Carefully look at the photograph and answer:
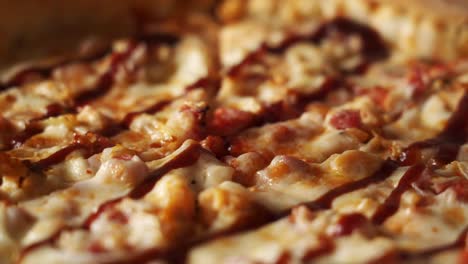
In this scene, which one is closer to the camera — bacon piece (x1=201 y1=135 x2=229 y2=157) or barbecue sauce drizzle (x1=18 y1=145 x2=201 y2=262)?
barbecue sauce drizzle (x1=18 y1=145 x2=201 y2=262)

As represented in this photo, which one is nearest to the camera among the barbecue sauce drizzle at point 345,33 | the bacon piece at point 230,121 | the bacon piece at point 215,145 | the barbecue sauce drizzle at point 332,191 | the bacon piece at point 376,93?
the barbecue sauce drizzle at point 332,191

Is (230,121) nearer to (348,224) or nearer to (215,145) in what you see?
(215,145)

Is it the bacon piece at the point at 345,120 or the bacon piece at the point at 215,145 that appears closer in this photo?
the bacon piece at the point at 215,145

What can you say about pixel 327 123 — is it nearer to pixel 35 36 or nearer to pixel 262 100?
pixel 262 100

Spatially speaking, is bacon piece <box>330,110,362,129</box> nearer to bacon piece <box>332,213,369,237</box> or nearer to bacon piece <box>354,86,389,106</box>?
bacon piece <box>354,86,389,106</box>

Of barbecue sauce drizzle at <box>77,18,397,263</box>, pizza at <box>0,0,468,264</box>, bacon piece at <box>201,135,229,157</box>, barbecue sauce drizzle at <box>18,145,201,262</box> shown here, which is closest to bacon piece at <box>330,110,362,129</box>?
pizza at <box>0,0,468,264</box>

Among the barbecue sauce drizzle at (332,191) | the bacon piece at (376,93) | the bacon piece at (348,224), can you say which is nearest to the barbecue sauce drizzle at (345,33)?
the barbecue sauce drizzle at (332,191)

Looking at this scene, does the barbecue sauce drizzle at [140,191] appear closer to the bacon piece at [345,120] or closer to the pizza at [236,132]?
the pizza at [236,132]

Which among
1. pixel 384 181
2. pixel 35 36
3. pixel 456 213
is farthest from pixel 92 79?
pixel 456 213
